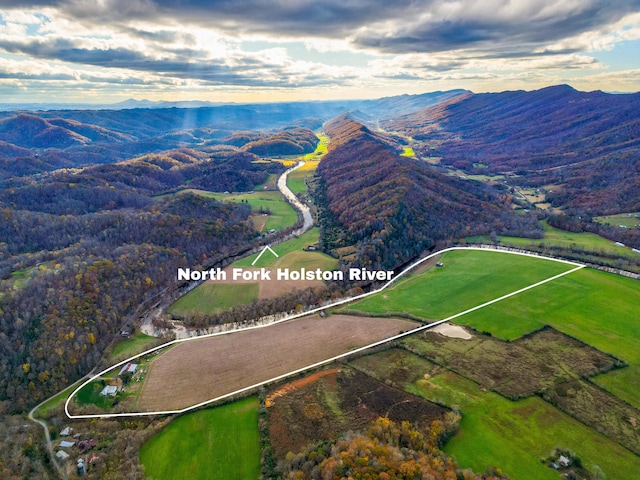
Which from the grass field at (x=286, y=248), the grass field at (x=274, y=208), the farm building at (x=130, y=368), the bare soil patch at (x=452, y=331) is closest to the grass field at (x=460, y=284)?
the bare soil patch at (x=452, y=331)

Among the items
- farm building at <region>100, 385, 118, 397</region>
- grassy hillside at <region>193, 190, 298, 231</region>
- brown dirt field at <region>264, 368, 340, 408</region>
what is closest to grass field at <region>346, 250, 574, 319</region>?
brown dirt field at <region>264, 368, 340, 408</region>

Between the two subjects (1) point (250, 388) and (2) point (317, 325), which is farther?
(2) point (317, 325)

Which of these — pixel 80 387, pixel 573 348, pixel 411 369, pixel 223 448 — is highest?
pixel 573 348

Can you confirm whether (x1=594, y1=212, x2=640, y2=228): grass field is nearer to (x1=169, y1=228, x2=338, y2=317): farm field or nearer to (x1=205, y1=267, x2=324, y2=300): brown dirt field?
(x1=169, y1=228, x2=338, y2=317): farm field

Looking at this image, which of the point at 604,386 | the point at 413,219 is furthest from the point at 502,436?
the point at 413,219

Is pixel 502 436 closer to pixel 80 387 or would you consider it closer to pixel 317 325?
pixel 317 325
